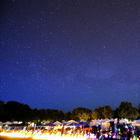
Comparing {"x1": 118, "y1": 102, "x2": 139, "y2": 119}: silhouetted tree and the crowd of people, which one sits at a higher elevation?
{"x1": 118, "y1": 102, "x2": 139, "y2": 119}: silhouetted tree

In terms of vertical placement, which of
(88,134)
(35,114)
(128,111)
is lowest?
(88,134)

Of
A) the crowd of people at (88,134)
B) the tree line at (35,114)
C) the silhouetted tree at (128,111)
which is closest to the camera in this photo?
the crowd of people at (88,134)

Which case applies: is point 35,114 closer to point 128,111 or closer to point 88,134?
point 128,111

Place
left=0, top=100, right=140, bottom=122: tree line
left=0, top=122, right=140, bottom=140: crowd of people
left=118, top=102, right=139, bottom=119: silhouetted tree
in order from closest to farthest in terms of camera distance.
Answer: left=0, top=122, right=140, bottom=140: crowd of people
left=0, top=100, right=140, bottom=122: tree line
left=118, top=102, right=139, bottom=119: silhouetted tree

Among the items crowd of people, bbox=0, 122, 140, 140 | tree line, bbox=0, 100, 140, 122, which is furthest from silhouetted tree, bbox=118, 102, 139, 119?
crowd of people, bbox=0, 122, 140, 140

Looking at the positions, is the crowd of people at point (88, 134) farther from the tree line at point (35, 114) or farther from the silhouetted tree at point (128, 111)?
the silhouetted tree at point (128, 111)

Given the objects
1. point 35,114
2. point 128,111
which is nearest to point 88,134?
point 128,111

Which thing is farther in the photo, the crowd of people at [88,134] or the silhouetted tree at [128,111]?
the silhouetted tree at [128,111]

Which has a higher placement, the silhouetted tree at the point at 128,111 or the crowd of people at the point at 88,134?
the silhouetted tree at the point at 128,111

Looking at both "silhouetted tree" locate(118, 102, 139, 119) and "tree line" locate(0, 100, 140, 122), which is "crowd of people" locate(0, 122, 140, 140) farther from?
"silhouetted tree" locate(118, 102, 139, 119)

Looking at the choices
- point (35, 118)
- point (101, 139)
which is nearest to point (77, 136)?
point (101, 139)

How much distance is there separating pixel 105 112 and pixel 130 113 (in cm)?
819

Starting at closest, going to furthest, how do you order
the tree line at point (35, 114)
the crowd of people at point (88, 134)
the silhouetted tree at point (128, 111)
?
the crowd of people at point (88, 134) → the tree line at point (35, 114) → the silhouetted tree at point (128, 111)

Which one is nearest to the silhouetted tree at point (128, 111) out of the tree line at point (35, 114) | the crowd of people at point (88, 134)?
the tree line at point (35, 114)
